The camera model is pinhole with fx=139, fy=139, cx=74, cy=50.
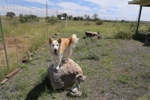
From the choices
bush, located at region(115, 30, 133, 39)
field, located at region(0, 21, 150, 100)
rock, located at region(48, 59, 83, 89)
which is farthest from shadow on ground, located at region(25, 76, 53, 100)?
bush, located at region(115, 30, 133, 39)

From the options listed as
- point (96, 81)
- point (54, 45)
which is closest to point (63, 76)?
point (54, 45)

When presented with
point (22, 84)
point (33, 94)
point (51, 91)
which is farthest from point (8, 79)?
point (51, 91)

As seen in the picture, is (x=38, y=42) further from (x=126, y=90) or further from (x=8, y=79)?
(x=126, y=90)

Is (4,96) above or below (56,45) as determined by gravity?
below

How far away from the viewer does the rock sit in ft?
10.6

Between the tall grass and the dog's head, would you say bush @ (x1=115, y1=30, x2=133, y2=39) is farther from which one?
the dog's head

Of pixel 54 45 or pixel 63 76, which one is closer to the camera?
pixel 54 45

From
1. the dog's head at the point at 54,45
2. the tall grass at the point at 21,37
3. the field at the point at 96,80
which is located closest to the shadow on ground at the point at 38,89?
the field at the point at 96,80

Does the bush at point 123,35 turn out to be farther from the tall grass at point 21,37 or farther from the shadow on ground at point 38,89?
the shadow on ground at point 38,89

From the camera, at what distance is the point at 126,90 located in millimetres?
3271

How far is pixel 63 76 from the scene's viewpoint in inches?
130

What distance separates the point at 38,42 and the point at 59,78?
3.82m

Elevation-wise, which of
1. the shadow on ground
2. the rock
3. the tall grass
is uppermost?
the tall grass

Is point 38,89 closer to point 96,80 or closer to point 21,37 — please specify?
point 96,80
